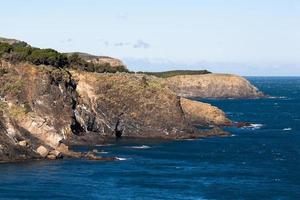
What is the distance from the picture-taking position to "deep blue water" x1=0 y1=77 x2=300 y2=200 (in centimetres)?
11731

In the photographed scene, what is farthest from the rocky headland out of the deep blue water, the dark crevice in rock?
the deep blue water

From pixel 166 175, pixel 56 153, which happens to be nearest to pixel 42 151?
pixel 56 153

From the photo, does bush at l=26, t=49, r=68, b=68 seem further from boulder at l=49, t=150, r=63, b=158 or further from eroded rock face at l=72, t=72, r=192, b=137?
boulder at l=49, t=150, r=63, b=158

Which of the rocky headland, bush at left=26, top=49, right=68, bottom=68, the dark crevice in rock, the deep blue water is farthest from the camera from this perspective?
bush at left=26, top=49, right=68, bottom=68

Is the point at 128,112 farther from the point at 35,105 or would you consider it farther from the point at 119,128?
the point at 35,105

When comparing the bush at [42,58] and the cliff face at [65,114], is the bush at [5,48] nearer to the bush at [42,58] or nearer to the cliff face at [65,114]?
the bush at [42,58]

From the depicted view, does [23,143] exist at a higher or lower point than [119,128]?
higher

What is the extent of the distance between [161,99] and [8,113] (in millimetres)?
53167

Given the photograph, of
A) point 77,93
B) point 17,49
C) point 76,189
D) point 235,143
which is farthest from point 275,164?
point 17,49

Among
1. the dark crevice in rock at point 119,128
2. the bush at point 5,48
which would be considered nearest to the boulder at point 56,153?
the dark crevice in rock at point 119,128

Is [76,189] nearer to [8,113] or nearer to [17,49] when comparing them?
[8,113]

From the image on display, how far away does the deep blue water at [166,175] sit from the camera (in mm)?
117312

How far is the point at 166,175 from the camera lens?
439 ft

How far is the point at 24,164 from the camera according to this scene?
140m
